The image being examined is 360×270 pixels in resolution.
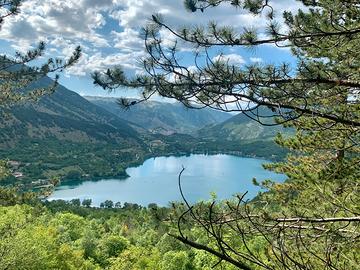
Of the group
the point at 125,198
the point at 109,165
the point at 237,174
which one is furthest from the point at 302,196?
the point at 109,165

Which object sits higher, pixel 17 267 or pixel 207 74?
pixel 207 74

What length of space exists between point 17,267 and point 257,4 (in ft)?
73.8

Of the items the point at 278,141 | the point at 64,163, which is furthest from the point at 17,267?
the point at 64,163

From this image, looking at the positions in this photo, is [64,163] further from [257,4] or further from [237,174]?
[257,4]

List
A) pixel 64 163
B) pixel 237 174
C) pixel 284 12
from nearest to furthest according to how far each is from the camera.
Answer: pixel 284 12, pixel 237 174, pixel 64 163

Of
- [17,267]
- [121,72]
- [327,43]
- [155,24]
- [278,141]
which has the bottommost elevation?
[17,267]

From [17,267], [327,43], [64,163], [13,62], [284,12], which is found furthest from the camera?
[64,163]

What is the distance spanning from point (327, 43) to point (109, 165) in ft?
592

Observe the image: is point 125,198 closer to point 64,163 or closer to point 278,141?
point 64,163

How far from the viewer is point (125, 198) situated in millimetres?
111062

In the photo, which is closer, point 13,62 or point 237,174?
point 13,62

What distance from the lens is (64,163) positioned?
17875cm

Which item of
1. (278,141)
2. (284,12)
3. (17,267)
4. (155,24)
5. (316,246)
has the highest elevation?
(284,12)

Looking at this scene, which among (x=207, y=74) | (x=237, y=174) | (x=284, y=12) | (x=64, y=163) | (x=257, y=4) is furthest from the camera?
(x=64, y=163)
